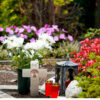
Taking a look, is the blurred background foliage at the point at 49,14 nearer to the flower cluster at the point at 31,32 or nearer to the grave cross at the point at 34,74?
the flower cluster at the point at 31,32

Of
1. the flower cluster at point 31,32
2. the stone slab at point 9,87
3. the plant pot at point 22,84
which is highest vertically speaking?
the flower cluster at point 31,32

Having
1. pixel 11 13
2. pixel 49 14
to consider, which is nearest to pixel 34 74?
pixel 49 14

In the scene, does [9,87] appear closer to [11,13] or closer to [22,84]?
[22,84]

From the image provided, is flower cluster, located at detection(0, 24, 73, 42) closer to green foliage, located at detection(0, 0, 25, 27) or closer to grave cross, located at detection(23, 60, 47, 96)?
green foliage, located at detection(0, 0, 25, 27)

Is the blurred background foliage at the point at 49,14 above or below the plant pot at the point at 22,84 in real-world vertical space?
above

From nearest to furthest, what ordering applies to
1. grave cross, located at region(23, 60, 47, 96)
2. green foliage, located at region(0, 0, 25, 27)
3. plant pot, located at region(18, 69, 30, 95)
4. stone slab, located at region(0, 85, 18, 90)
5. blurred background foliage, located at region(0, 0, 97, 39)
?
1. grave cross, located at region(23, 60, 47, 96)
2. plant pot, located at region(18, 69, 30, 95)
3. stone slab, located at region(0, 85, 18, 90)
4. blurred background foliage, located at region(0, 0, 97, 39)
5. green foliage, located at region(0, 0, 25, 27)

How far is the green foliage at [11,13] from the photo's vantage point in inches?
542

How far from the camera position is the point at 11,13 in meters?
14.1

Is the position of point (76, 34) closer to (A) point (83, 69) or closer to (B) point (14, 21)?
(B) point (14, 21)

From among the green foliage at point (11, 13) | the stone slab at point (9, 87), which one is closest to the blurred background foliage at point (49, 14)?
the green foliage at point (11, 13)

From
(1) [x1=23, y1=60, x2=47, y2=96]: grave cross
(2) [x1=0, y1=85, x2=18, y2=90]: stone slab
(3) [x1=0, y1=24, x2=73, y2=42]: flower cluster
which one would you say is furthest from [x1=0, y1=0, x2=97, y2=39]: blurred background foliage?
(1) [x1=23, y1=60, x2=47, y2=96]: grave cross

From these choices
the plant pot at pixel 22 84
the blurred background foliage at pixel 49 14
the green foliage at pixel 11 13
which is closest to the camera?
the plant pot at pixel 22 84

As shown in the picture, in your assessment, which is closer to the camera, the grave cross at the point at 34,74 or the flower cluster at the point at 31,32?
the grave cross at the point at 34,74

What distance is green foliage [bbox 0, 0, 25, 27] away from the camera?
1377 cm
